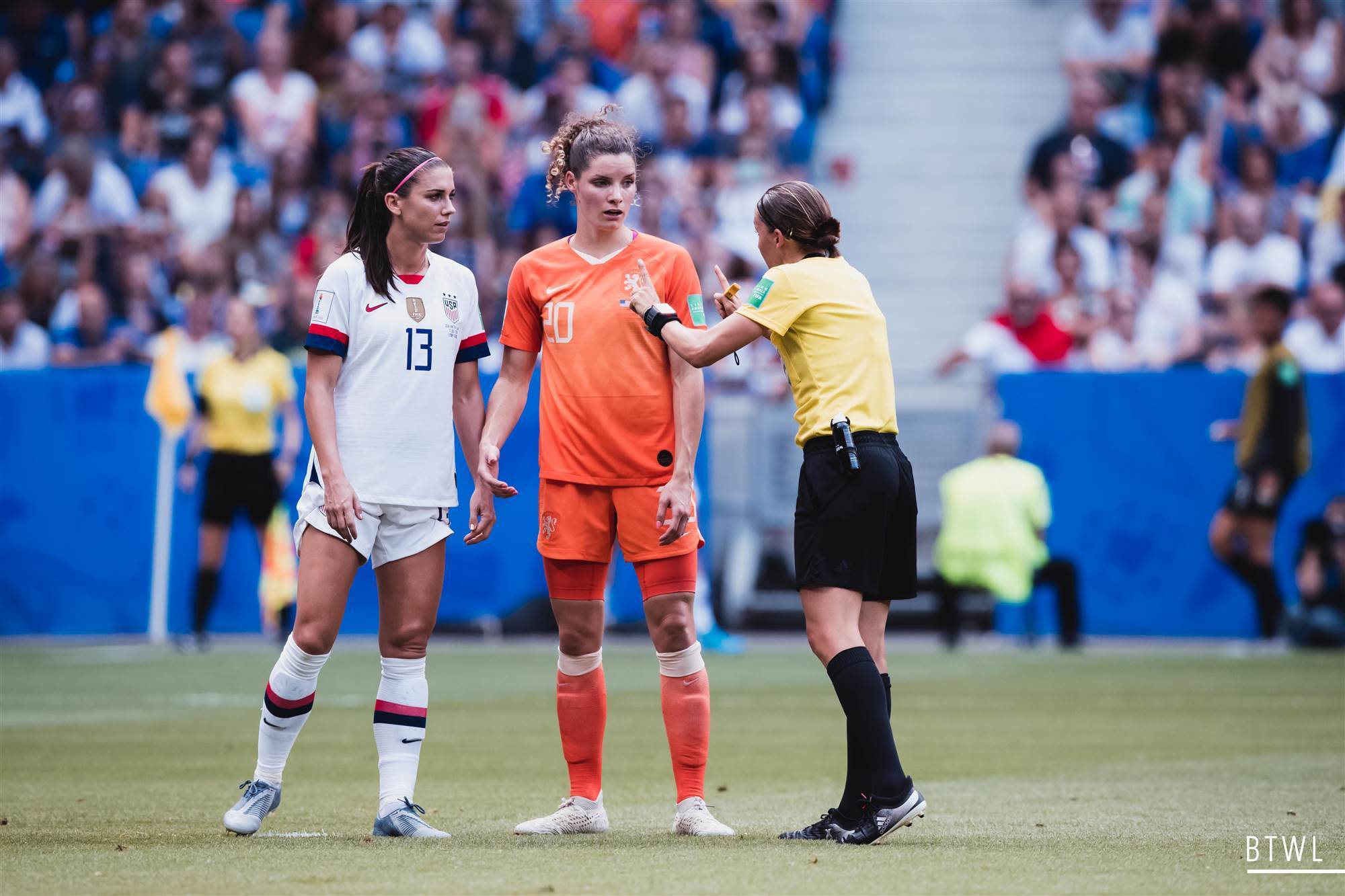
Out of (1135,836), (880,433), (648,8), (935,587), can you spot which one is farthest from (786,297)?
(648,8)

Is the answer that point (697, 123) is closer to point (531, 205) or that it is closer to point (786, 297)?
point (531, 205)

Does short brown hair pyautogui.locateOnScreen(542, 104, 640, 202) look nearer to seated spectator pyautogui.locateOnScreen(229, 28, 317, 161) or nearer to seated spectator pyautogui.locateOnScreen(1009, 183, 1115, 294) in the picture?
seated spectator pyautogui.locateOnScreen(1009, 183, 1115, 294)

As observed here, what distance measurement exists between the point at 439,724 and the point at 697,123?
11.4m

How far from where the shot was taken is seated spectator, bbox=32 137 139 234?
19.9 m

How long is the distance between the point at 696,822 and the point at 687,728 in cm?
33

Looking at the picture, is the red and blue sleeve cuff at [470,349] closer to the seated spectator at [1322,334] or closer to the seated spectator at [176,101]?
the seated spectator at [1322,334]

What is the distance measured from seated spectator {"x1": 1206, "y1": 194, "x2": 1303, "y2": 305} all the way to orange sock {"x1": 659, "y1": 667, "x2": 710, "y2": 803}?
12539 millimetres

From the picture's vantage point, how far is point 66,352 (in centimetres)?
1798

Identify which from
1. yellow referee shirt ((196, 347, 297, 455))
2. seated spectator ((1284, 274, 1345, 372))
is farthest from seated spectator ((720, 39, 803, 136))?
yellow referee shirt ((196, 347, 297, 455))

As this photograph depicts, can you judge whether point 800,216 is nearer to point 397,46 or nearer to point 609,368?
point 609,368

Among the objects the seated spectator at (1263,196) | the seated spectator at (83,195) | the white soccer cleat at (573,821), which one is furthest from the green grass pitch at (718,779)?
the seated spectator at (83,195)

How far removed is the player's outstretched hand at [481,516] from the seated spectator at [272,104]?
1470 centimetres

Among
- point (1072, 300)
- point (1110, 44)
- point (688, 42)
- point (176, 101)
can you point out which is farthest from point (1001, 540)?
point (176, 101)

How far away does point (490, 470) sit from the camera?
21.3 feet
